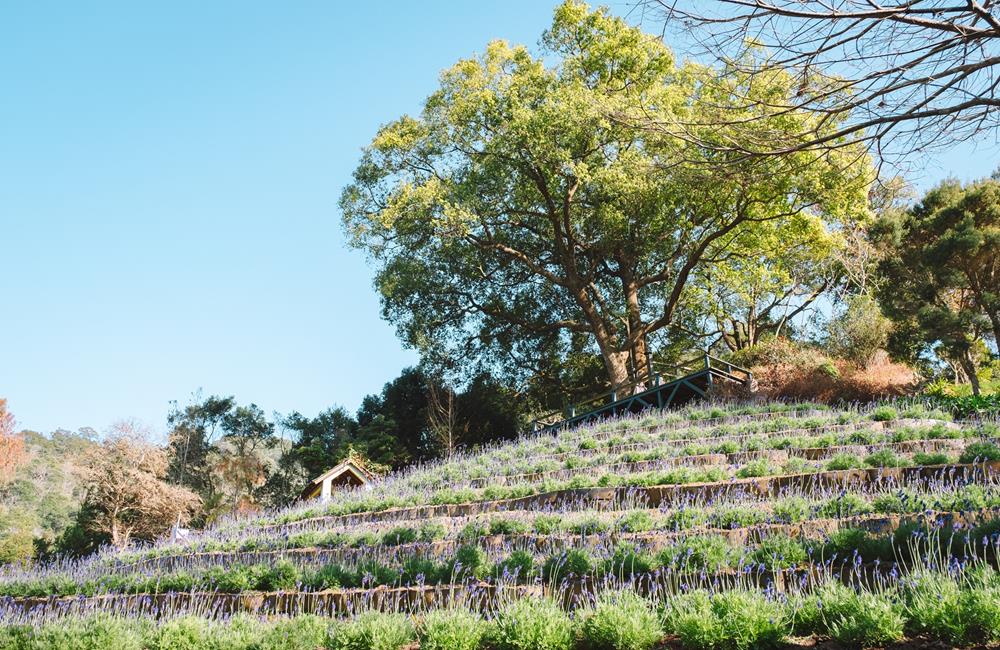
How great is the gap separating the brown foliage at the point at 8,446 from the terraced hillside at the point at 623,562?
2096cm

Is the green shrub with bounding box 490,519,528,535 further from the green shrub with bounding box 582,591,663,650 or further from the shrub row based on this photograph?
the green shrub with bounding box 582,591,663,650

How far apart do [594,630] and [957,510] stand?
12.8 feet

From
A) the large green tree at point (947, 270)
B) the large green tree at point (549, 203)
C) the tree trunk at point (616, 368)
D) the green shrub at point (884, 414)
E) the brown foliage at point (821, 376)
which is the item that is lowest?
the green shrub at point (884, 414)

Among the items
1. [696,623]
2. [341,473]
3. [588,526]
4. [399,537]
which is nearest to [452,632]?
[696,623]

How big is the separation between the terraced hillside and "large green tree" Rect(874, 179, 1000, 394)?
15.1ft

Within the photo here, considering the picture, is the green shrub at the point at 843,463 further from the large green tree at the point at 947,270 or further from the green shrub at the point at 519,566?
the large green tree at the point at 947,270

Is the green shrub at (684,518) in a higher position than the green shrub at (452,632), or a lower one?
higher

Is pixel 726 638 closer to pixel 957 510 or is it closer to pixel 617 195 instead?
pixel 957 510

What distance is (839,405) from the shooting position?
15469mm

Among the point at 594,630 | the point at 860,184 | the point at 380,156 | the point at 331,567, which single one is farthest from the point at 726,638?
the point at 380,156

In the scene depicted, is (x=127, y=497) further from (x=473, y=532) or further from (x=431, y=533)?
(x=473, y=532)

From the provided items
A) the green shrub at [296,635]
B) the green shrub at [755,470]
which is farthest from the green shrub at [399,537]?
the green shrub at [755,470]

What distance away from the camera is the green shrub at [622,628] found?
407 cm

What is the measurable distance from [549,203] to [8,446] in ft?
79.4
